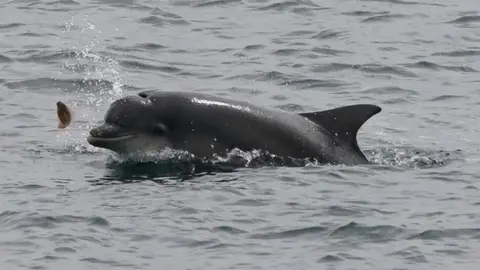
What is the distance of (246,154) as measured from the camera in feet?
63.4

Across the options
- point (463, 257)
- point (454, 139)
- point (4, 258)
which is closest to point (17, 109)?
point (454, 139)

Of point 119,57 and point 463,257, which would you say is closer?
point 463,257

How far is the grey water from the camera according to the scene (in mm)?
15836

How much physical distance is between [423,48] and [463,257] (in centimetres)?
1383

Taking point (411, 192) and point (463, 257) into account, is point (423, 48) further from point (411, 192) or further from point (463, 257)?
point (463, 257)

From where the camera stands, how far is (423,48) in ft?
95.2

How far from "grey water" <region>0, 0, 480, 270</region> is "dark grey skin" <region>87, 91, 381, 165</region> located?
253 millimetres

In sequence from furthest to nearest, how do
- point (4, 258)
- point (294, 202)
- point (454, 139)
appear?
point (454, 139) < point (294, 202) < point (4, 258)

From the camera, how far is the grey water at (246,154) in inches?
623

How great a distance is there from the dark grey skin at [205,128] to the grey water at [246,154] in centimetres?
25

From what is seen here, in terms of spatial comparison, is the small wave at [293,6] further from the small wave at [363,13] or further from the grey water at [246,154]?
the small wave at [363,13]

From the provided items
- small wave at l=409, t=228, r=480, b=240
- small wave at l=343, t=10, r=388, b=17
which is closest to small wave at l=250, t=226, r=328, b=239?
small wave at l=409, t=228, r=480, b=240

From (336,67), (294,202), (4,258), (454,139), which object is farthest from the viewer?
(336,67)

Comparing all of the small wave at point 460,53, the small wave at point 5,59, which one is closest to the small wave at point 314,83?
the small wave at point 460,53
